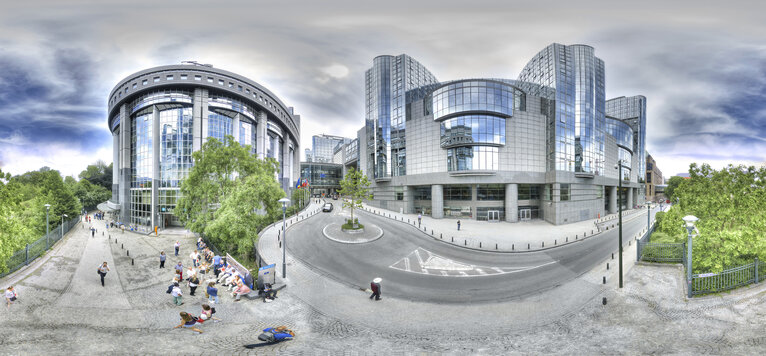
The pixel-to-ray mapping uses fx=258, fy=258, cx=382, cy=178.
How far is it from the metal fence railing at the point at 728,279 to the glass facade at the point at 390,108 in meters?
40.4

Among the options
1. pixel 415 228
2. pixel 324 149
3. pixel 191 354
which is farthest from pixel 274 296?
pixel 324 149

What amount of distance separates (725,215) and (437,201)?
33159 mm

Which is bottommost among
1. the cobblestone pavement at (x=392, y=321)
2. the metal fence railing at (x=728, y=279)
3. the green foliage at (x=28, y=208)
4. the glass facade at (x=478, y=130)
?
the cobblestone pavement at (x=392, y=321)

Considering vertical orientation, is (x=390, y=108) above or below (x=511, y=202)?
above

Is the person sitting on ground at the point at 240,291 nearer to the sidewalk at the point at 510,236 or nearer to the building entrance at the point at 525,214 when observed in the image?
the sidewalk at the point at 510,236

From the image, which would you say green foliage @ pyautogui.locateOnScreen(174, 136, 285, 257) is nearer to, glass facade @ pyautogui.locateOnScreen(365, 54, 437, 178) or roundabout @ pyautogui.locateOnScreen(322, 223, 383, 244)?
roundabout @ pyautogui.locateOnScreen(322, 223, 383, 244)

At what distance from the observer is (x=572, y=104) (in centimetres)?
4088

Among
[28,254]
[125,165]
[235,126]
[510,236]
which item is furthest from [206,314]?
[125,165]

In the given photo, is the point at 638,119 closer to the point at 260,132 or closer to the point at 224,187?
the point at 260,132

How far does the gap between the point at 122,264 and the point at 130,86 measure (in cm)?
3985

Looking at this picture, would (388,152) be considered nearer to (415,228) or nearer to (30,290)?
(415,228)

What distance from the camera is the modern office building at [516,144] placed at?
40.2 meters

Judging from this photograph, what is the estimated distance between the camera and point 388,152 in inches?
2104

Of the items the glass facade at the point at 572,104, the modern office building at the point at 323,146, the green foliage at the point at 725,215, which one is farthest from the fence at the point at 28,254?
the modern office building at the point at 323,146
